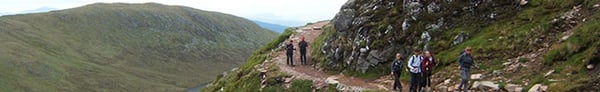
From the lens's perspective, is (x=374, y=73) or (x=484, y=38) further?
(x=374, y=73)

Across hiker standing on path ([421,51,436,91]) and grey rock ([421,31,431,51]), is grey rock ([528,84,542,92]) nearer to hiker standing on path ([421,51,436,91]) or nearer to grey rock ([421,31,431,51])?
hiker standing on path ([421,51,436,91])

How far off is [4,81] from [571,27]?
586ft

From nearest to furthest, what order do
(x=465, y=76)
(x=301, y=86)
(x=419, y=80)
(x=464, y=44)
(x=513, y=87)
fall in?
(x=513, y=87), (x=465, y=76), (x=419, y=80), (x=464, y=44), (x=301, y=86)

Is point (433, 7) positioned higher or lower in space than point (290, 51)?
higher

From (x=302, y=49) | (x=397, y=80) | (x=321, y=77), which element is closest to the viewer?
(x=397, y=80)

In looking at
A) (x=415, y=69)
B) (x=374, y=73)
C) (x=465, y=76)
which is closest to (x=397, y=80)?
(x=415, y=69)

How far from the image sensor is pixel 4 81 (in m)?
181

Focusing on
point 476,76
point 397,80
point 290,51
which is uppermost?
point 476,76

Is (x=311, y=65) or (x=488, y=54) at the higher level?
(x=488, y=54)

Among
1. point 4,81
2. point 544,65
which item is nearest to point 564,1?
point 544,65

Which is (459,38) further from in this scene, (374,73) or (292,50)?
(292,50)

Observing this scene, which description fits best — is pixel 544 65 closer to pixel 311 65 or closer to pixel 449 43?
pixel 449 43

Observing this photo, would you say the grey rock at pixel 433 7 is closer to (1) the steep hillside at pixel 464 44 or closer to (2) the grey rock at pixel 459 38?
(1) the steep hillside at pixel 464 44

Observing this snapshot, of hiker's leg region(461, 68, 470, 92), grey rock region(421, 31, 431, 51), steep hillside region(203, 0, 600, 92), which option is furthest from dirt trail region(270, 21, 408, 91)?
hiker's leg region(461, 68, 470, 92)
